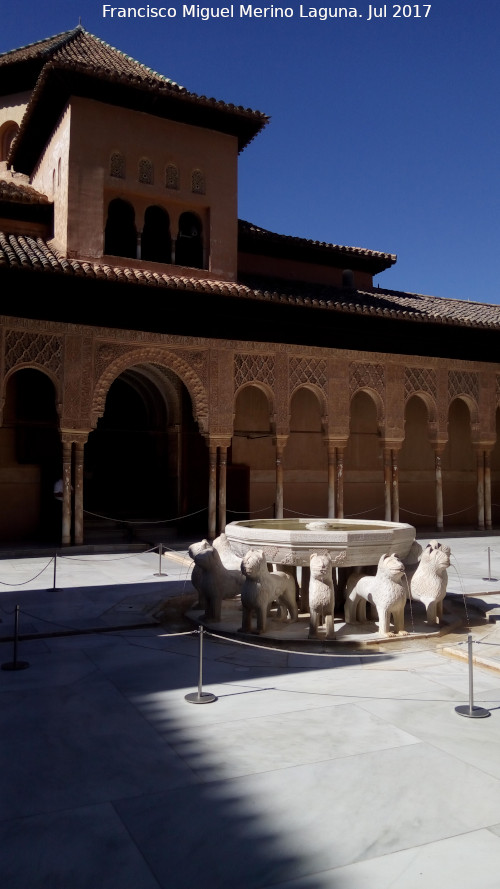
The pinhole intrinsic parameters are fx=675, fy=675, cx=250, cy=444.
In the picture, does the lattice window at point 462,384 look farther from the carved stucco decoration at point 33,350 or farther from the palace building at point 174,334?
the carved stucco decoration at point 33,350

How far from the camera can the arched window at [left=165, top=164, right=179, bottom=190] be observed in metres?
15.4

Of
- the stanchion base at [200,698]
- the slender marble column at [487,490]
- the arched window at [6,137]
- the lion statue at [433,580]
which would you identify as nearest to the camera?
the stanchion base at [200,698]

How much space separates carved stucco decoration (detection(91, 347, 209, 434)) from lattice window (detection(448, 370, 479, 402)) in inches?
282

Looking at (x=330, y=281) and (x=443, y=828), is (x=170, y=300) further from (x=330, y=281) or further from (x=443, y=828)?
(x=443, y=828)

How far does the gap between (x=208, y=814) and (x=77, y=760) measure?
3.21 feet

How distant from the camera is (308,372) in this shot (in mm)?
16266

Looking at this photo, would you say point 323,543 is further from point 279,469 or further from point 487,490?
point 487,490

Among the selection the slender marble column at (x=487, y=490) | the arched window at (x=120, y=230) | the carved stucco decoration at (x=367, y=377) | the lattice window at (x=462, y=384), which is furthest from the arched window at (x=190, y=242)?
the slender marble column at (x=487, y=490)

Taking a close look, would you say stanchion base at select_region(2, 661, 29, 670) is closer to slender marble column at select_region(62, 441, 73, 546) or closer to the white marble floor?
the white marble floor

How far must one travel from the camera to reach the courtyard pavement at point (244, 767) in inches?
109

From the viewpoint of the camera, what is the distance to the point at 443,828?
304 cm

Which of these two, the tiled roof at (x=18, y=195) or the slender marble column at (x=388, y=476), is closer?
the tiled roof at (x=18, y=195)

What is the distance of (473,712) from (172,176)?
13.9 metres

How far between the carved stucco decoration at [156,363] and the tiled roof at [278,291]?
151 cm
